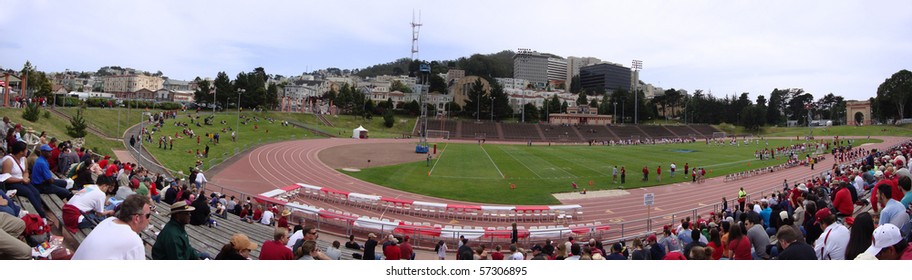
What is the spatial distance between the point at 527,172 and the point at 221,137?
34.1 m

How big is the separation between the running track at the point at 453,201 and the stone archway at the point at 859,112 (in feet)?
261

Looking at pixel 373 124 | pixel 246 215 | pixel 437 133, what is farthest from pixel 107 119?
pixel 437 133

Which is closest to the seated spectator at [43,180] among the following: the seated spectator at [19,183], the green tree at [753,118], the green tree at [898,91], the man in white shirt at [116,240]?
the seated spectator at [19,183]

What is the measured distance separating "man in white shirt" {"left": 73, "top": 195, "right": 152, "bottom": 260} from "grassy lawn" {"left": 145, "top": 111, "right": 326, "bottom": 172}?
31551 mm

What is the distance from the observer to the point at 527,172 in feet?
123

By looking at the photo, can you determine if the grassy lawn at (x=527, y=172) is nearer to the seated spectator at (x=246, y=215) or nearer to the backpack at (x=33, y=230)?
the seated spectator at (x=246, y=215)

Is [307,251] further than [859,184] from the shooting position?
No

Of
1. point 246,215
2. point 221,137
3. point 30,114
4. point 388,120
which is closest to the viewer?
point 246,215

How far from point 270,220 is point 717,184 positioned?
30466 millimetres

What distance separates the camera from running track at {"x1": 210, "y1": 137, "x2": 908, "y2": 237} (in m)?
23.5

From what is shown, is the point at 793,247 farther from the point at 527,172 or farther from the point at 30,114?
the point at 30,114

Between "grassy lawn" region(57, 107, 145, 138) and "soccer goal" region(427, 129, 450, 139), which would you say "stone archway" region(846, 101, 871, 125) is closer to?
"soccer goal" region(427, 129, 450, 139)

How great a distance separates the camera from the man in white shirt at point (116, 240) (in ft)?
13.9

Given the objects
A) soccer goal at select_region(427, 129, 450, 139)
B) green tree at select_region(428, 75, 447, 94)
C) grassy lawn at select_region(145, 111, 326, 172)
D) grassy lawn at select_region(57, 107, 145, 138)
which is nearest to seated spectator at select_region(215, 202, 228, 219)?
grassy lawn at select_region(145, 111, 326, 172)
